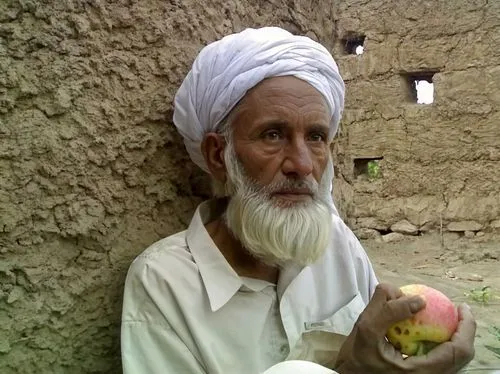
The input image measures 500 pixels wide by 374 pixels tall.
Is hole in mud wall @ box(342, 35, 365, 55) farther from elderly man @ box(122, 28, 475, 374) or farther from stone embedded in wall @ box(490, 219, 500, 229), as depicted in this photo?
elderly man @ box(122, 28, 475, 374)

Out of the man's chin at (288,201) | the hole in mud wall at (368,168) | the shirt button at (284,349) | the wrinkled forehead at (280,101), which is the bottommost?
the hole in mud wall at (368,168)

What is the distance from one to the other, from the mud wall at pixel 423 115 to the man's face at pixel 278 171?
411 cm

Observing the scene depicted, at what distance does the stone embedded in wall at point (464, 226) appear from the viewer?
5.60 m

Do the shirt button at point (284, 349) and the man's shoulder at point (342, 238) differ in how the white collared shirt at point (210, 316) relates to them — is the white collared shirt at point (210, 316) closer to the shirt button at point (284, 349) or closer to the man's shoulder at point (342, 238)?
the shirt button at point (284, 349)

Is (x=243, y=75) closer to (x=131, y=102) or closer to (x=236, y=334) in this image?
(x=131, y=102)

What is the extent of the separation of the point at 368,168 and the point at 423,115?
0.94 metres

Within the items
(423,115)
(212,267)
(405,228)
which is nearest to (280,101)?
(212,267)

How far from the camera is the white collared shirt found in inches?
57.8

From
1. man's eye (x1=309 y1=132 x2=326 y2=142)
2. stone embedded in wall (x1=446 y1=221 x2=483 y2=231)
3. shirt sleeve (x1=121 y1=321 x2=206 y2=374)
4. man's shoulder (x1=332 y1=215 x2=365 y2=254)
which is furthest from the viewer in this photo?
stone embedded in wall (x1=446 y1=221 x2=483 y2=231)

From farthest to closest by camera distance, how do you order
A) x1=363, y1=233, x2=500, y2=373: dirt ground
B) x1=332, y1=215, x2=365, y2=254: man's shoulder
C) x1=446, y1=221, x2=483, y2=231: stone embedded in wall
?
x1=446, y1=221, x2=483, y2=231: stone embedded in wall → x1=363, y1=233, x2=500, y2=373: dirt ground → x1=332, y1=215, x2=365, y2=254: man's shoulder

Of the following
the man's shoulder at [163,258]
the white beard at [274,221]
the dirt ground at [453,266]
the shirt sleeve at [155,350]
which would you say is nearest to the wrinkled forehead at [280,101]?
the white beard at [274,221]

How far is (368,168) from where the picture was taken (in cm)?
643

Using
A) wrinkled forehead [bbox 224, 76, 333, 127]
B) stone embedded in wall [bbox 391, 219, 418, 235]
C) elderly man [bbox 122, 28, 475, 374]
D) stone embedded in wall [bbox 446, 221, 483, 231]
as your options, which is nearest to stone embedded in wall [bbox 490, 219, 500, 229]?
stone embedded in wall [bbox 446, 221, 483, 231]

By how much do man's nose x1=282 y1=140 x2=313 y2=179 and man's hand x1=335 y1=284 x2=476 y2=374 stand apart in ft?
1.43
